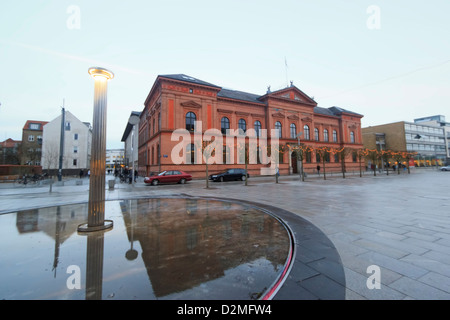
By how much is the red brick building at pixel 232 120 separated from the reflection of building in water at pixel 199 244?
18650mm

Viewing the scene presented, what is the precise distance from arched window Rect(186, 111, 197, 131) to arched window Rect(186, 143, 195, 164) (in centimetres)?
243

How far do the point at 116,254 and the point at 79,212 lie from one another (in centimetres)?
489

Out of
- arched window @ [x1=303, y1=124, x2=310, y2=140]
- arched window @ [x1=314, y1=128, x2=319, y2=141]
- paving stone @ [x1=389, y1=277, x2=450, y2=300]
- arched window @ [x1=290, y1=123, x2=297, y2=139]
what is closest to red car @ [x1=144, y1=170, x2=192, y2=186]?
paving stone @ [x1=389, y1=277, x2=450, y2=300]

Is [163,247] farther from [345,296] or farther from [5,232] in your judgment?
[5,232]

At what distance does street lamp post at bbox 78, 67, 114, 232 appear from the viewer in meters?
4.98

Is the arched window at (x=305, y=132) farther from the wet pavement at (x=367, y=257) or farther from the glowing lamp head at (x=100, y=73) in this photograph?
the glowing lamp head at (x=100, y=73)

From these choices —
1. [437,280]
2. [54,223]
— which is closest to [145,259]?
[437,280]

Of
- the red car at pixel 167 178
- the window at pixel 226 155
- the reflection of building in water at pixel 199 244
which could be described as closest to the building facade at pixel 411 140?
the window at pixel 226 155

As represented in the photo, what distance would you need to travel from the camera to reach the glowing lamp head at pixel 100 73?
5.20 meters

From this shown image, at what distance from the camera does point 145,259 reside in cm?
320
